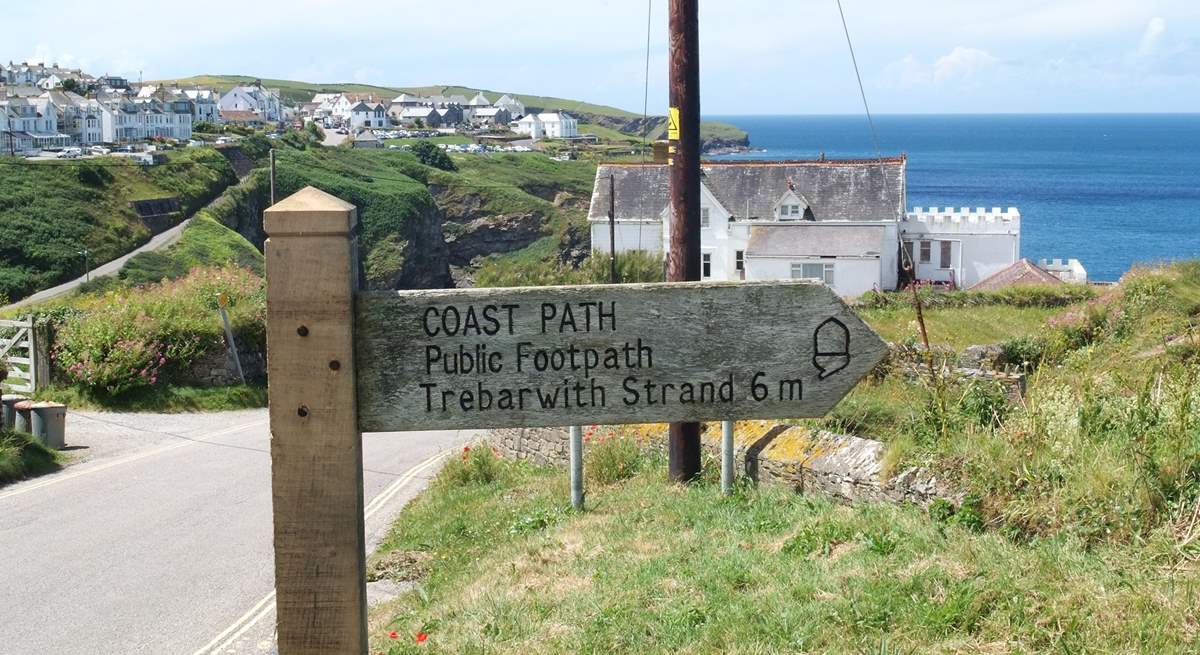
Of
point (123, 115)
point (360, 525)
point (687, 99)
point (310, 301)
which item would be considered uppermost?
point (123, 115)

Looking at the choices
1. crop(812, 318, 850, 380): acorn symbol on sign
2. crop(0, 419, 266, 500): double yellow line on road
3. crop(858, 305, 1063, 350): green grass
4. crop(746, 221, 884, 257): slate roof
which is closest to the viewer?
crop(812, 318, 850, 380): acorn symbol on sign

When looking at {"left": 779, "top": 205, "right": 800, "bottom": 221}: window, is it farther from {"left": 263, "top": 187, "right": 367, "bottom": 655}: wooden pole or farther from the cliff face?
the cliff face

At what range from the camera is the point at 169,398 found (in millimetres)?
21109

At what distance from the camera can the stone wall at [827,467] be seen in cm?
647

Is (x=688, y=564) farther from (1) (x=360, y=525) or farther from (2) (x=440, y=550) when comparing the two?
(2) (x=440, y=550)

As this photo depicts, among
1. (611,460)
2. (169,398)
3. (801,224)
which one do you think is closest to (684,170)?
(611,460)

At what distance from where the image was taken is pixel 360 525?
337cm

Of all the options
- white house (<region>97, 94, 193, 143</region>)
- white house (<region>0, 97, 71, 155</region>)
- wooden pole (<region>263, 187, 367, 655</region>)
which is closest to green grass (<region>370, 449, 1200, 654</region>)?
wooden pole (<region>263, 187, 367, 655</region>)

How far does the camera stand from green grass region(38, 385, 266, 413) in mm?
20422

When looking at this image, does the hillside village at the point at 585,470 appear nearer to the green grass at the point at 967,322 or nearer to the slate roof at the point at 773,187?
the green grass at the point at 967,322

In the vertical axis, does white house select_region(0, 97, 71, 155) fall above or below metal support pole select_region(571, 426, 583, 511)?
above

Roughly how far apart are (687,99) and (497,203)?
109613mm

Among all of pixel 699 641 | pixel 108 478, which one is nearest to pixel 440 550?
pixel 699 641

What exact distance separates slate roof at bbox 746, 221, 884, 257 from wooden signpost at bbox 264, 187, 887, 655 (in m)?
44.2
